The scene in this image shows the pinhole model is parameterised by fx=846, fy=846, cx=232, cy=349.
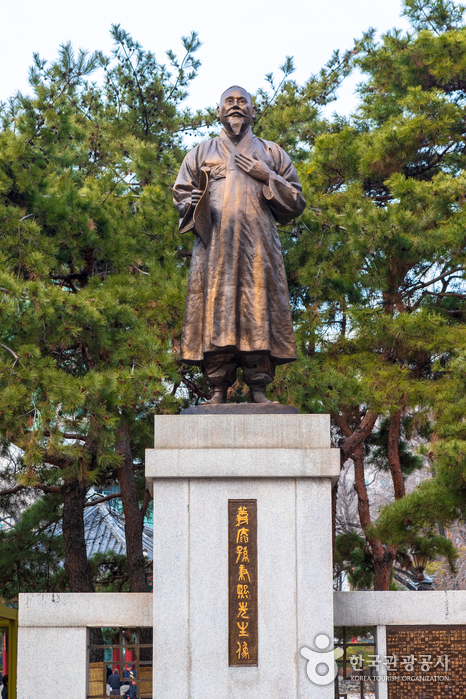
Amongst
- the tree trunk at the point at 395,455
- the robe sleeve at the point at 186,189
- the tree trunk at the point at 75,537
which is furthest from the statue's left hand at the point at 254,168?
the tree trunk at the point at 395,455

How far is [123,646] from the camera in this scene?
474 cm

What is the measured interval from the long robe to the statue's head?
0.11 meters

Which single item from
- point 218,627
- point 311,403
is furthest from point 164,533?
point 311,403

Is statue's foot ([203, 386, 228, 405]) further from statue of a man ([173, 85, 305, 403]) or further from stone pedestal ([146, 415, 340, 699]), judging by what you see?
stone pedestal ([146, 415, 340, 699])

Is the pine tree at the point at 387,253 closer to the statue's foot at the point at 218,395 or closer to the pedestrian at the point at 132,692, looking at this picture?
the statue's foot at the point at 218,395

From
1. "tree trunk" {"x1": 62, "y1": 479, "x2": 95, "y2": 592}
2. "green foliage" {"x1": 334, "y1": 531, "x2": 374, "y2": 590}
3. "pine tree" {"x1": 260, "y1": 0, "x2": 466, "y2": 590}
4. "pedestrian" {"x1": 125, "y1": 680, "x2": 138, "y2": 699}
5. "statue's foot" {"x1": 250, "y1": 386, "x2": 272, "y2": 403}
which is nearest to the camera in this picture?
"pedestrian" {"x1": 125, "y1": 680, "x2": 138, "y2": 699}

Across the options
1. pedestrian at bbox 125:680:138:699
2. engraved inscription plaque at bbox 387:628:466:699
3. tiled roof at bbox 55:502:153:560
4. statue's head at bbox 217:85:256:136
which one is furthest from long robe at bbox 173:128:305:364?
tiled roof at bbox 55:502:153:560

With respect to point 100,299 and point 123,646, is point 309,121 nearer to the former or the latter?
point 100,299

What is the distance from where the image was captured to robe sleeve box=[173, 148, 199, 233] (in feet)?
16.5

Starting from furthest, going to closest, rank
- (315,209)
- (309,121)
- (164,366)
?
(309,121) < (315,209) < (164,366)

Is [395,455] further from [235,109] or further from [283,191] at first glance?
[235,109]

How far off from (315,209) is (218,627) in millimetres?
6089

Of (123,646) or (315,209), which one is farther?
(315,209)

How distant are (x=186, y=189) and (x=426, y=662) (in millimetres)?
3127
